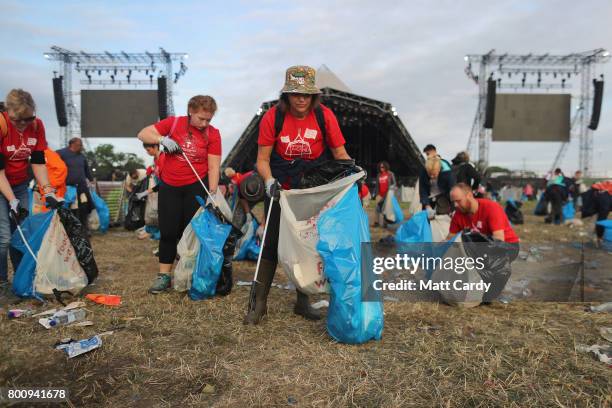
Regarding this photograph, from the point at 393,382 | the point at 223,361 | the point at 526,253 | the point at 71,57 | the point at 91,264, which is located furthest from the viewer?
the point at 71,57

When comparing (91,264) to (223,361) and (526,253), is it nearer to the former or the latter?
(223,361)

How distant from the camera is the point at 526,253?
5.83m

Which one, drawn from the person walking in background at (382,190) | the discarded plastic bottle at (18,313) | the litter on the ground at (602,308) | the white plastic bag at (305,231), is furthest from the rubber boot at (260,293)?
the person walking in background at (382,190)

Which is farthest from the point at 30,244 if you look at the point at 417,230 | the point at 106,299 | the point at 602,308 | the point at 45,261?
the point at 602,308

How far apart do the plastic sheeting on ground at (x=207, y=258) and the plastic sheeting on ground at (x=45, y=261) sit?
97cm

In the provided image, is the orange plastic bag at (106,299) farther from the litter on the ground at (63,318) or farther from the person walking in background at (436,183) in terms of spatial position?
the person walking in background at (436,183)

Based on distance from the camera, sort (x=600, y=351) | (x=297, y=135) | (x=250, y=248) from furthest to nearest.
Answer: (x=250, y=248)
(x=297, y=135)
(x=600, y=351)

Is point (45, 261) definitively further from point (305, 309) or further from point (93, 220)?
point (93, 220)

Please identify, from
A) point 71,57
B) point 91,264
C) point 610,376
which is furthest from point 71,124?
point 610,376

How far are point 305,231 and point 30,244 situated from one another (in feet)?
7.49

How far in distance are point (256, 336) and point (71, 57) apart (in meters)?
23.7

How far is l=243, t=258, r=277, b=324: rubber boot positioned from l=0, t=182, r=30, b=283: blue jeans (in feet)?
6.74

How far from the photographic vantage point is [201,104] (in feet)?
10.7

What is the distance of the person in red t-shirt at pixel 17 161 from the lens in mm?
2996
